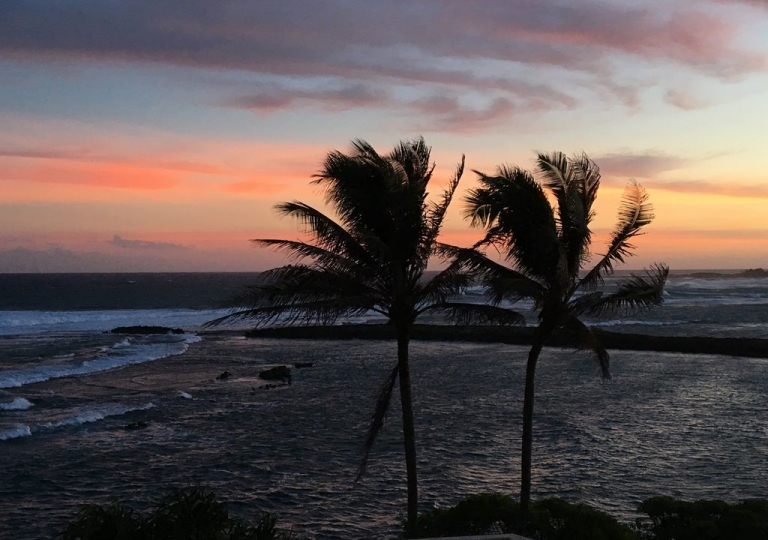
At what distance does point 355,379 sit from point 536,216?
30.8m

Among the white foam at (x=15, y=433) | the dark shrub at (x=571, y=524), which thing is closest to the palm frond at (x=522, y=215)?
the dark shrub at (x=571, y=524)

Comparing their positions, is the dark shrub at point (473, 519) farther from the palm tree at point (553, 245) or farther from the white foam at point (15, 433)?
the white foam at point (15, 433)

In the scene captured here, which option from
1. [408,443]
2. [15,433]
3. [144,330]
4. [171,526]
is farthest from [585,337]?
[144,330]

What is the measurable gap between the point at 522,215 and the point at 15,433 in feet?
75.1

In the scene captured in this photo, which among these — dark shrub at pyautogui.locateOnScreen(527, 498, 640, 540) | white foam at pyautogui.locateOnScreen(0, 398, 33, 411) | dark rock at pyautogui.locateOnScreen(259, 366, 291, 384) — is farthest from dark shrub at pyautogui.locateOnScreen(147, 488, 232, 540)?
dark rock at pyautogui.locateOnScreen(259, 366, 291, 384)

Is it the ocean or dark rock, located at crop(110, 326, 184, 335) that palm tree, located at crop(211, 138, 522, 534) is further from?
dark rock, located at crop(110, 326, 184, 335)

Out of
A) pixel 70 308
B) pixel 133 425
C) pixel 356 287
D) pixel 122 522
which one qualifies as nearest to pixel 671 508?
pixel 356 287

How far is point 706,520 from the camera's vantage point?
14.4 metres

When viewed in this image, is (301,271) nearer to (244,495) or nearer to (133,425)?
(244,495)

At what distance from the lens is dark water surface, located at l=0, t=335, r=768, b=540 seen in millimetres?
20234

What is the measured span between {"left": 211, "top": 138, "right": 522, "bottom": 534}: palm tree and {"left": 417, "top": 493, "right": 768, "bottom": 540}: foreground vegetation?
3.49 ft

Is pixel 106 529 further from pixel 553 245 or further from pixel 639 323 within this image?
pixel 639 323

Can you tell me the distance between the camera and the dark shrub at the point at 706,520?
13852 mm

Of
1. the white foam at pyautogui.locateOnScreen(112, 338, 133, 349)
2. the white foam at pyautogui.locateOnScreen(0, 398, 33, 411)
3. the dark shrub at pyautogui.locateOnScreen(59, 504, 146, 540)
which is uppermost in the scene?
the dark shrub at pyautogui.locateOnScreen(59, 504, 146, 540)
